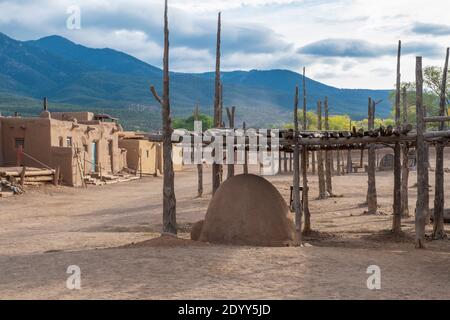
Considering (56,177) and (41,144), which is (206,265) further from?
(41,144)

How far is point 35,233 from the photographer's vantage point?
1529 centimetres

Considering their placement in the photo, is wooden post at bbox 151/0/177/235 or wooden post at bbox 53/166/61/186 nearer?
wooden post at bbox 151/0/177/235

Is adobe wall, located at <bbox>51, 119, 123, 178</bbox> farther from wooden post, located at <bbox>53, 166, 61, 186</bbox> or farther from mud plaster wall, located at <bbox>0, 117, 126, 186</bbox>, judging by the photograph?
wooden post, located at <bbox>53, 166, 61, 186</bbox>

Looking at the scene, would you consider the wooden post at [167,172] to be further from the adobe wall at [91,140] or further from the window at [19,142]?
the window at [19,142]

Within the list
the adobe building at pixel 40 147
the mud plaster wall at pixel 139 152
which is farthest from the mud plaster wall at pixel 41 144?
the mud plaster wall at pixel 139 152

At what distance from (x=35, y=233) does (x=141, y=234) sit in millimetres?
2862

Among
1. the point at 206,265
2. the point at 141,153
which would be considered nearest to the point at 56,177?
the point at 141,153

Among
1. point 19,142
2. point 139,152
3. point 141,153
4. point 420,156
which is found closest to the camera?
point 420,156

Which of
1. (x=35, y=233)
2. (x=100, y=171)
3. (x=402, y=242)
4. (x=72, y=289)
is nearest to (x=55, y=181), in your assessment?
(x=100, y=171)

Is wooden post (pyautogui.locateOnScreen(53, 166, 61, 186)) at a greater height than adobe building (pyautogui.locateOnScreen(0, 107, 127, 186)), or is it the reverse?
adobe building (pyautogui.locateOnScreen(0, 107, 127, 186))

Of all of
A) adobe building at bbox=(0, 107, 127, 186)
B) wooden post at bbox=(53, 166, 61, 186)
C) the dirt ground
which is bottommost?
the dirt ground

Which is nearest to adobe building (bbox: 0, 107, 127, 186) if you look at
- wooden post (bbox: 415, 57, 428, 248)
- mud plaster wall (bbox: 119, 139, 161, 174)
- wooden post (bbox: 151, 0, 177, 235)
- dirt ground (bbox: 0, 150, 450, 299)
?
mud plaster wall (bbox: 119, 139, 161, 174)

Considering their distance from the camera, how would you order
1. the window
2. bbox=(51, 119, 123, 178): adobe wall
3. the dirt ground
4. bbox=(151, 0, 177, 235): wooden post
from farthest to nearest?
bbox=(51, 119, 123, 178): adobe wall
the window
bbox=(151, 0, 177, 235): wooden post
the dirt ground
